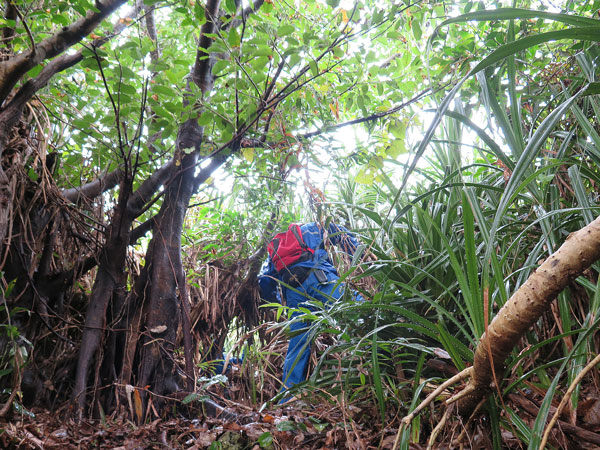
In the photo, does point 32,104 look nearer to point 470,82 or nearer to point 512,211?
point 470,82

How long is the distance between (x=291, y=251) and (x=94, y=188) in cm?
145

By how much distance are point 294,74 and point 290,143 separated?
456 mm

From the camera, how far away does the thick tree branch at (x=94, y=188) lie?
2.54 metres

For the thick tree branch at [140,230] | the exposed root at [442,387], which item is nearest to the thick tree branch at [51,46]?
the thick tree branch at [140,230]

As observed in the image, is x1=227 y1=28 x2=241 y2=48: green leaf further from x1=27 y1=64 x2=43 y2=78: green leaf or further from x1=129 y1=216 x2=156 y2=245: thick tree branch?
x1=129 y1=216 x2=156 y2=245: thick tree branch

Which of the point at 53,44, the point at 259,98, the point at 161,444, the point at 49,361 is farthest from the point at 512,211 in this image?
the point at 49,361

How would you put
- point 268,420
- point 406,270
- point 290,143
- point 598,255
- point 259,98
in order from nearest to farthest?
1. point 598,255
2. point 268,420
3. point 406,270
4. point 259,98
5. point 290,143

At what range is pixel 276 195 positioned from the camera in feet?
10.2

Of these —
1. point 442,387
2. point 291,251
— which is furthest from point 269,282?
point 442,387

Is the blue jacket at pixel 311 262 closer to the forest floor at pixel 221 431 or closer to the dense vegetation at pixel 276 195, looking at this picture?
the dense vegetation at pixel 276 195

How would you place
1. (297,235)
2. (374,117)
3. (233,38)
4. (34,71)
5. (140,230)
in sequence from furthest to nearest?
(297,235) → (140,230) → (374,117) → (34,71) → (233,38)

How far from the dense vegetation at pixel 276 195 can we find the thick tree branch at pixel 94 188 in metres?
0.02

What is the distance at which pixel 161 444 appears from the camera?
1.40 m

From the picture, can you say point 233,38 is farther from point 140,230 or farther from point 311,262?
point 311,262
